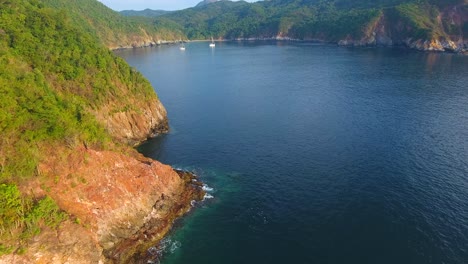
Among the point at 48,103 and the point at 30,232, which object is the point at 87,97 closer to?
the point at 48,103

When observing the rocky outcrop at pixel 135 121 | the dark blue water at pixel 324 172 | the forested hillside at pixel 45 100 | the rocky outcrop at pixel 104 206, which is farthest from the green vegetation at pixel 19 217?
the rocky outcrop at pixel 135 121

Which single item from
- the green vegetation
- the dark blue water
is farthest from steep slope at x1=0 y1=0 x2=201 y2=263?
the dark blue water

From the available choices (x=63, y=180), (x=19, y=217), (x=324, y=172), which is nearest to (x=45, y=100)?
(x=63, y=180)

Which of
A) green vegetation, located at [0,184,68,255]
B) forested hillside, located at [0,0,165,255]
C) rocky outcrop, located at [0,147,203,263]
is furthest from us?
rocky outcrop, located at [0,147,203,263]

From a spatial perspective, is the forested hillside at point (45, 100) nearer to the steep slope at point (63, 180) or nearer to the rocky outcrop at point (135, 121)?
the steep slope at point (63, 180)

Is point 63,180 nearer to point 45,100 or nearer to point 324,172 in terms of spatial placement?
point 45,100

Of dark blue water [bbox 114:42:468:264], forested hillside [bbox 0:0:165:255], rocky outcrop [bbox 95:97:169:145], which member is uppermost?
forested hillside [bbox 0:0:165:255]

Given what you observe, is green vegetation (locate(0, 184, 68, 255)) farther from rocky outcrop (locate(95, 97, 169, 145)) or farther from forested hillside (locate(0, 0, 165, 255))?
rocky outcrop (locate(95, 97, 169, 145))
